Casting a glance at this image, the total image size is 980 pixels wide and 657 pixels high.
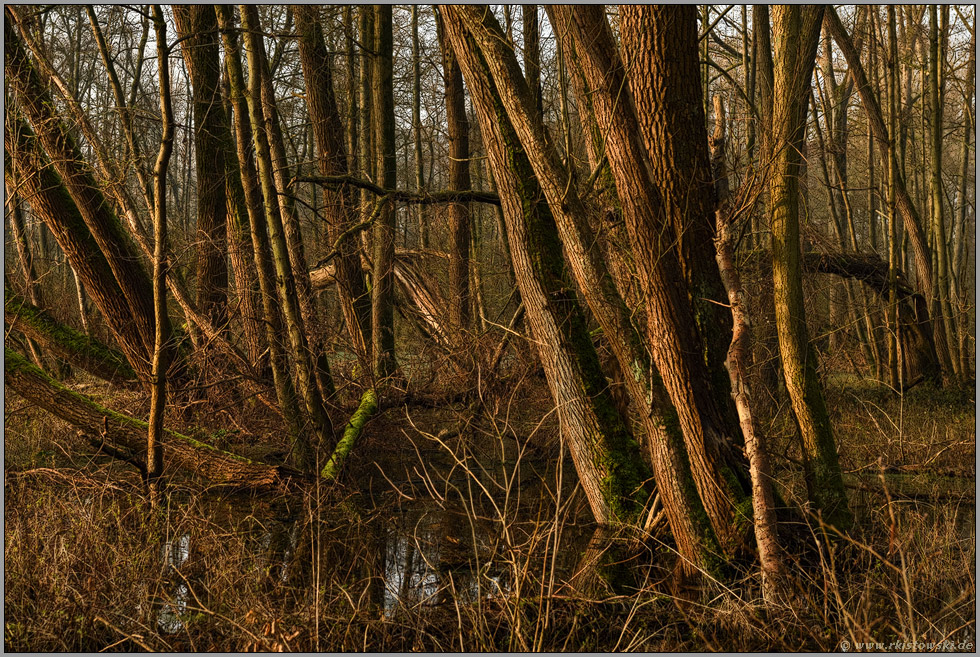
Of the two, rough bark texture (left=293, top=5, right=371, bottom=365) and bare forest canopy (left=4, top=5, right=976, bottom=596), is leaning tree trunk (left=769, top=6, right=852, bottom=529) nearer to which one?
bare forest canopy (left=4, top=5, right=976, bottom=596)

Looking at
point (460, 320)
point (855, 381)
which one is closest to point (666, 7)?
point (460, 320)

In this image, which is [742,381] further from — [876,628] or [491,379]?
[491,379]

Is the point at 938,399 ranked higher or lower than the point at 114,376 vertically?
lower

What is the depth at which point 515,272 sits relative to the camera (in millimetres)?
5914

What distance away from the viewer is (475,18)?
5.47m

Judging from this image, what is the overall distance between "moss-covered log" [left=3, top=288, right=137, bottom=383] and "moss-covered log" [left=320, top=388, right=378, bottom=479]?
10.2 ft

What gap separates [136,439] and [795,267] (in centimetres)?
618

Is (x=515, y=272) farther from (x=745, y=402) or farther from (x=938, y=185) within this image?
(x=938, y=185)

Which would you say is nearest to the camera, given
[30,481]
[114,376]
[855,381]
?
[30,481]

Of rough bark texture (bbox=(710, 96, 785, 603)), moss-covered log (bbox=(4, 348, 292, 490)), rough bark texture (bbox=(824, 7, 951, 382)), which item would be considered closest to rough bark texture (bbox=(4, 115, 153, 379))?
moss-covered log (bbox=(4, 348, 292, 490))

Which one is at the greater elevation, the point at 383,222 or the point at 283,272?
the point at 383,222

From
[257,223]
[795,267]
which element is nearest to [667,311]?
[795,267]

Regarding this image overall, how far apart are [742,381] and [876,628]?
1.61m

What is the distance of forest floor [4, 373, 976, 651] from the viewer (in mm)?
4285
